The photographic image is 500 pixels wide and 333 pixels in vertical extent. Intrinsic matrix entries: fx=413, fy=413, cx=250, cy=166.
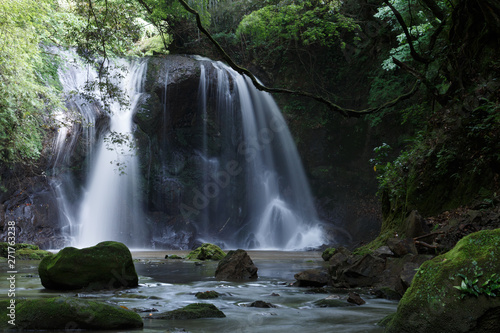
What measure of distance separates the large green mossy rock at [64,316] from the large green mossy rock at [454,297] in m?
2.34

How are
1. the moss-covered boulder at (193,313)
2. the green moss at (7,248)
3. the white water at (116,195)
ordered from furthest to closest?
the white water at (116,195) → the green moss at (7,248) → the moss-covered boulder at (193,313)

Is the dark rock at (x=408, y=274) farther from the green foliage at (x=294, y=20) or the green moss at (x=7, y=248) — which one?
the green foliage at (x=294, y=20)

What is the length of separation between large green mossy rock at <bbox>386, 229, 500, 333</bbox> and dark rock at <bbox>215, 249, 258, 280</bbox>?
221 inches

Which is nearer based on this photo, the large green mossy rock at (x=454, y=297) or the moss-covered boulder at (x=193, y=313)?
the large green mossy rock at (x=454, y=297)

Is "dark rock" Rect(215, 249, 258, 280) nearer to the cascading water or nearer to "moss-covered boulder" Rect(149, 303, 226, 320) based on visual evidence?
"moss-covered boulder" Rect(149, 303, 226, 320)

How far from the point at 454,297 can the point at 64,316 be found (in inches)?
125

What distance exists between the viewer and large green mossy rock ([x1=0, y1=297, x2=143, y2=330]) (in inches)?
140

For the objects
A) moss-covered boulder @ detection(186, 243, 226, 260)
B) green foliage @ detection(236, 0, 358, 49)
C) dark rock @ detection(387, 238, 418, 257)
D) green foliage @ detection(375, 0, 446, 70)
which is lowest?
Result: moss-covered boulder @ detection(186, 243, 226, 260)

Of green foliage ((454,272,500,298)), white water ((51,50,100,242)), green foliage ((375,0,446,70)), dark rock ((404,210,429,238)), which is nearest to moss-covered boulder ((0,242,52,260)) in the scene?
white water ((51,50,100,242))

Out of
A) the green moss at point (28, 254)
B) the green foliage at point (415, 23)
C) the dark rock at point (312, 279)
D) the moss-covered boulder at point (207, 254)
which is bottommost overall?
the moss-covered boulder at point (207, 254)

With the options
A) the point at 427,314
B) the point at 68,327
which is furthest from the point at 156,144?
the point at 427,314

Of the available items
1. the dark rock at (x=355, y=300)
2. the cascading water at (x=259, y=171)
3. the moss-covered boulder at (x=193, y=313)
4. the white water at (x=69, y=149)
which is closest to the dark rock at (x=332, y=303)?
the dark rock at (x=355, y=300)

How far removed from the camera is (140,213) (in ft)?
68.3

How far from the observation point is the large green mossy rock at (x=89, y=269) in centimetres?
625
